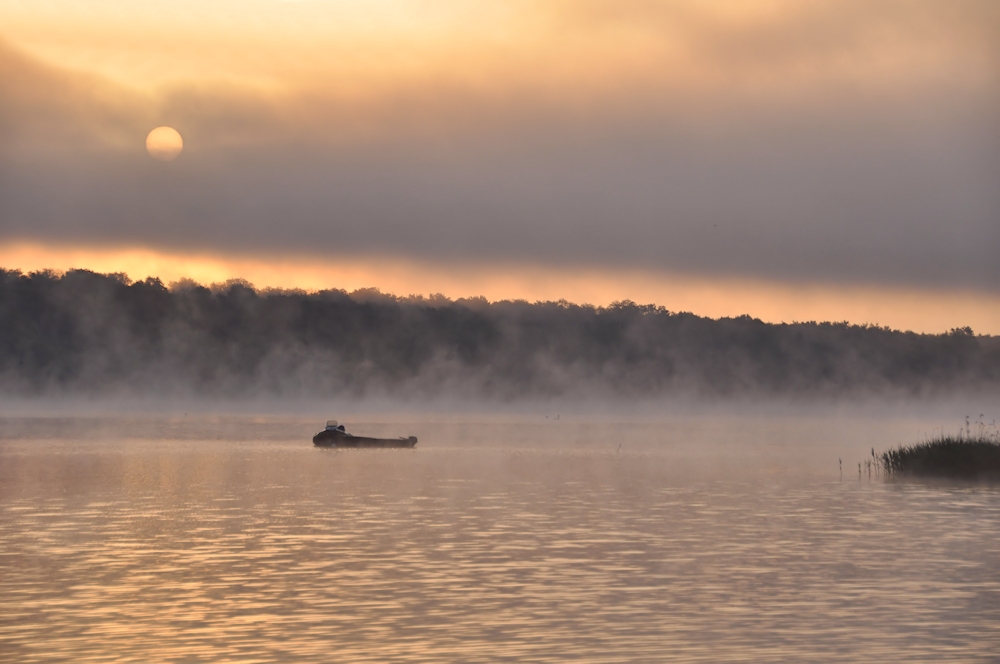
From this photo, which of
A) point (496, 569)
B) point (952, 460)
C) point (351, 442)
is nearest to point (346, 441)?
point (351, 442)

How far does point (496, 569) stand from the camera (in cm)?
3247

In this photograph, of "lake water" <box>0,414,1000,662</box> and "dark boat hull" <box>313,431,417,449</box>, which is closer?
"lake water" <box>0,414,1000,662</box>

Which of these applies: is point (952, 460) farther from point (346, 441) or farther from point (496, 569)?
point (346, 441)

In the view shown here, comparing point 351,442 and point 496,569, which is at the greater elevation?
point 351,442

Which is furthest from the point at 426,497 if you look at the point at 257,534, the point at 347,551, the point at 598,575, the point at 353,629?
the point at 353,629

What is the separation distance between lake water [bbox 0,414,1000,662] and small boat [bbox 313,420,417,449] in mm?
34442

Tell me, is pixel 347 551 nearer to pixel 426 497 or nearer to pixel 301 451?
pixel 426 497

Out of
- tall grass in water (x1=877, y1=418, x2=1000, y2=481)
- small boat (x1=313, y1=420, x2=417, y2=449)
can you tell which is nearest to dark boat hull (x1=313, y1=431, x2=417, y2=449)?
small boat (x1=313, y1=420, x2=417, y2=449)

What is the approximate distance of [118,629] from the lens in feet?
80.1

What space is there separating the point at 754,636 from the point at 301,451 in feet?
270

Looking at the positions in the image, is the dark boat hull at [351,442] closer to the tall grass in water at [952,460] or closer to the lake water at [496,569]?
the lake water at [496,569]

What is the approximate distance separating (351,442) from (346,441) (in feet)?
1.40

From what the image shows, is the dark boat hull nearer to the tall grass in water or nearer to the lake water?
the lake water

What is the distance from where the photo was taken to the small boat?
4117 inches
